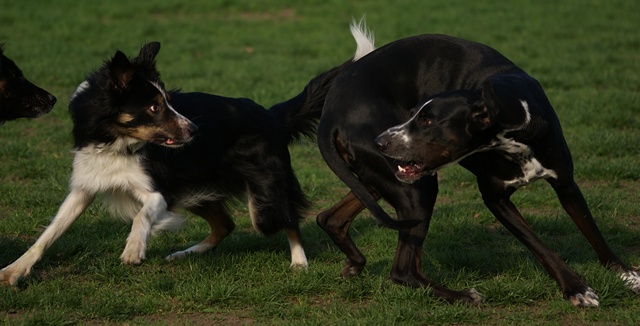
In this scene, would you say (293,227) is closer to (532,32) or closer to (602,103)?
(602,103)

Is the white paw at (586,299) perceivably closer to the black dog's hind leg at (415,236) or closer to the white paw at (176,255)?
the black dog's hind leg at (415,236)

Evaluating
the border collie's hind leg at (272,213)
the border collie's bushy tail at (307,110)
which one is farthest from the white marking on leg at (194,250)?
the border collie's bushy tail at (307,110)

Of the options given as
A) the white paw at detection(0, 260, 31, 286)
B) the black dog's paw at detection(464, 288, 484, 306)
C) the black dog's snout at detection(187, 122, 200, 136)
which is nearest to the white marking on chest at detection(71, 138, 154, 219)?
the black dog's snout at detection(187, 122, 200, 136)

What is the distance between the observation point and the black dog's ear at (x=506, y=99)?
4.82m

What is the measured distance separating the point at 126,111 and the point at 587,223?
3056 millimetres

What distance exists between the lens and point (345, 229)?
5.69 metres

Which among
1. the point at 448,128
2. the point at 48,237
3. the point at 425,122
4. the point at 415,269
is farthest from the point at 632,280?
the point at 48,237

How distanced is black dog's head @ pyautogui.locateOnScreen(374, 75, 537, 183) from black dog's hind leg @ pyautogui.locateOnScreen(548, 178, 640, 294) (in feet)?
2.16

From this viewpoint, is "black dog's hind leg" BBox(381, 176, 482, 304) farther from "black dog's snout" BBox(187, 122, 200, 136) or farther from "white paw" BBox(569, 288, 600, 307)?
"black dog's snout" BBox(187, 122, 200, 136)

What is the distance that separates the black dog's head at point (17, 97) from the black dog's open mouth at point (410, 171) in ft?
8.72

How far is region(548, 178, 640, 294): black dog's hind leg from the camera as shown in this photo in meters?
5.35

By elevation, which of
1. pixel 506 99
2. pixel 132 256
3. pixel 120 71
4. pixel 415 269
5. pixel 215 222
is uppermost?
pixel 120 71

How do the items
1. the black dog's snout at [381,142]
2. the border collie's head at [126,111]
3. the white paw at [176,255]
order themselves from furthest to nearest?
the white paw at [176,255]
the border collie's head at [126,111]
the black dog's snout at [381,142]

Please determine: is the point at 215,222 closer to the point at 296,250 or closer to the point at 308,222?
the point at 296,250
